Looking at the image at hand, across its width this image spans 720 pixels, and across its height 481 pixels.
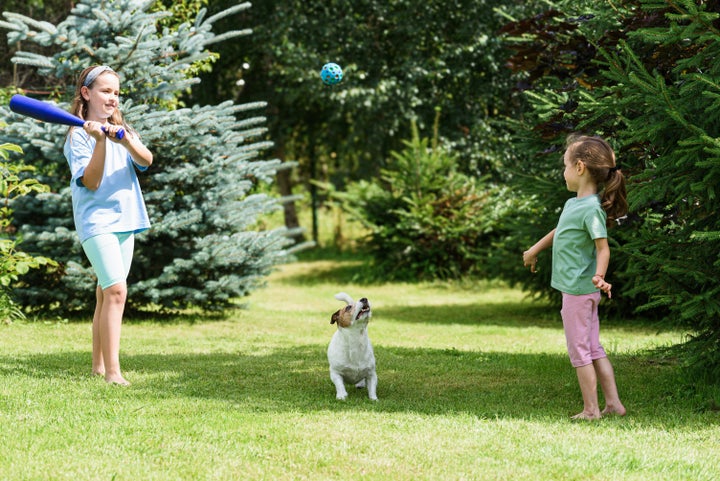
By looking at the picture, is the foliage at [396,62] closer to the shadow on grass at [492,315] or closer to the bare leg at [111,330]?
the shadow on grass at [492,315]

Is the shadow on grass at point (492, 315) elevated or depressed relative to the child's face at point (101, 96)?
depressed

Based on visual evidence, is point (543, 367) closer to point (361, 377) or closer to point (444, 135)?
point (361, 377)

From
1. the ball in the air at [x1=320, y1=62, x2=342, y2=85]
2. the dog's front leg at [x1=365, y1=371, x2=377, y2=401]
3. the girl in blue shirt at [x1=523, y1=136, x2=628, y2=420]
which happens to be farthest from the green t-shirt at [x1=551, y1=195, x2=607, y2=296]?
the ball in the air at [x1=320, y1=62, x2=342, y2=85]

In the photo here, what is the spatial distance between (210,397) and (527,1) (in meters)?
11.3

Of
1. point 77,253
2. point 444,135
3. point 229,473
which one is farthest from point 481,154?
point 229,473

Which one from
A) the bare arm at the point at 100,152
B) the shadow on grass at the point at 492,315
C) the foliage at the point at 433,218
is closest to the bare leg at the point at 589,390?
the bare arm at the point at 100,152

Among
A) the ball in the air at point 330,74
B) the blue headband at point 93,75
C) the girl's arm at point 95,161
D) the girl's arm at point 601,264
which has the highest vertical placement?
the ball in the air at point 330,74

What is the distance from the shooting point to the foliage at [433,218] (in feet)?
46.2

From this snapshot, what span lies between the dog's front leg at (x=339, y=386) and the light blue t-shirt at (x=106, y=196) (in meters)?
1.56

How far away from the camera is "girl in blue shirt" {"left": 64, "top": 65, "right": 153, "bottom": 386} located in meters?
5.13

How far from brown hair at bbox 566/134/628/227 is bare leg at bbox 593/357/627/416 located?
82cm

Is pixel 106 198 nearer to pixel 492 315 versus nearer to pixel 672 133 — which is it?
pixel 672 133

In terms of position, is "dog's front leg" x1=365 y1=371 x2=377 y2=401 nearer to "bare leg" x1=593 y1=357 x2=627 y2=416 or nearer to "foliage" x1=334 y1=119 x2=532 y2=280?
"bare leg" x1=593 y1=357 x2=627 y2=416

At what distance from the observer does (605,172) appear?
460cm
